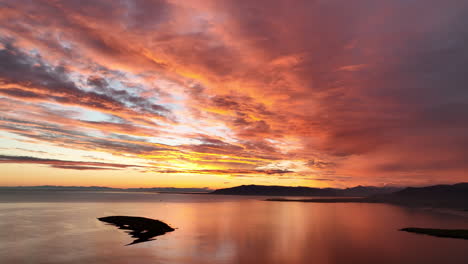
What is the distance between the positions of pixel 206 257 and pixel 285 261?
9.27 meters

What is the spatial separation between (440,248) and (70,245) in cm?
5023

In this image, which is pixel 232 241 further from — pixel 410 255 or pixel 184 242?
pixel 410 255

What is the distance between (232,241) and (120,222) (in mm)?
30388

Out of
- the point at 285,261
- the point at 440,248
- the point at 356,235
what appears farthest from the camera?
the point at 356,235

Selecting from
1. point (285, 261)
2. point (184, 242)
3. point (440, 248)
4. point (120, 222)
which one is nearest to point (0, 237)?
point (120, 222)

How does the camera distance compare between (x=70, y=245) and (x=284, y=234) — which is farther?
(x=284, y=234)

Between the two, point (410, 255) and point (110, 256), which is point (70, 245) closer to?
point (110, 256)

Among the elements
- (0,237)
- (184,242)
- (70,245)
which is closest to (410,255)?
(184,242)

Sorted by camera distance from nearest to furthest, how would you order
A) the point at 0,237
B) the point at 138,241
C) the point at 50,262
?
the point at 50,262 → the point at 138,241 → the point at 0,237

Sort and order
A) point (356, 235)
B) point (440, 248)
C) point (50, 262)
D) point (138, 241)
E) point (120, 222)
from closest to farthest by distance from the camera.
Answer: point (50, 262), point (440, 248), point (138, 241), point (356, 235), point (120, 222)

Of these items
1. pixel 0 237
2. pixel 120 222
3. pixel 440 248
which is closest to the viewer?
pixel 440 248

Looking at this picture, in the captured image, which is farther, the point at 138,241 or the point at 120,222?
the point at 120,222

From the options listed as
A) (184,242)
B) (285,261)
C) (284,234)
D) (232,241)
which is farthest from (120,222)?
(285,261)

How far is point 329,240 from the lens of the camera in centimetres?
4688
